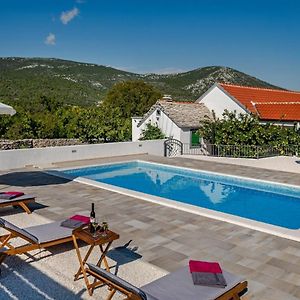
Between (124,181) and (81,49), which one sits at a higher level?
(81,49)

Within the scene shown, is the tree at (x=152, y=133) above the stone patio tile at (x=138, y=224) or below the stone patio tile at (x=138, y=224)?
above

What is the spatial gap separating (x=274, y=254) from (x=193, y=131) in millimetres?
17628

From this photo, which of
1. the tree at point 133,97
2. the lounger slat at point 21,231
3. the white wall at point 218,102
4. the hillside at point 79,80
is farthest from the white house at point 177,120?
the hillside at point 79,80

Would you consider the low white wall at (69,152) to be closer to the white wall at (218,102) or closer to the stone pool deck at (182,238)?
the stone pool deck at (182,238)

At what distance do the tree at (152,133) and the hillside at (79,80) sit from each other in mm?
27668

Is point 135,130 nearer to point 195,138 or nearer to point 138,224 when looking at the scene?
point 195,138

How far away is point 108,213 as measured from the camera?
9.41 m

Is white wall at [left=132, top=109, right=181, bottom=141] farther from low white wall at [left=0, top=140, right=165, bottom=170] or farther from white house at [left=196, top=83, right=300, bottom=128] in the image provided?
white house at [left=196, top=83, right=300, bottom=128]

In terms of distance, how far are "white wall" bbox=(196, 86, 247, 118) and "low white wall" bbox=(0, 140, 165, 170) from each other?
6.16 meters

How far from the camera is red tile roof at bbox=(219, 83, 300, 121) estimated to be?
80.4 ft

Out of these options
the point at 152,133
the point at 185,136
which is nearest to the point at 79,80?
the point at 152,133

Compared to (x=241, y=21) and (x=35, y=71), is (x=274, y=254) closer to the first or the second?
(x=241, y=21)

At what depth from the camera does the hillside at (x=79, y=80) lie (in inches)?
2144

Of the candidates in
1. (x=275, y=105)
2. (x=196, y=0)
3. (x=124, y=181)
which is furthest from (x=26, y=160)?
(x=196, y=0)
